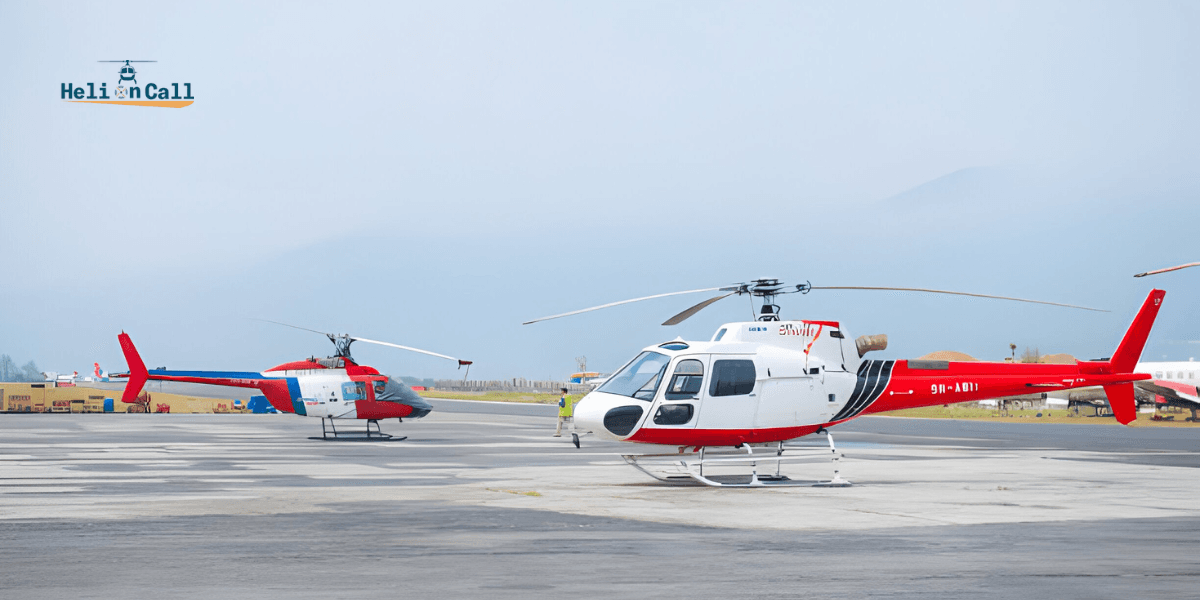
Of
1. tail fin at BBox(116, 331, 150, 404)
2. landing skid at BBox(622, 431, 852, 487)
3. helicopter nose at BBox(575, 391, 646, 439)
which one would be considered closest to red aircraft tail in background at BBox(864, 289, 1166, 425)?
landing skid at BBox(622, 431, 852, 487)

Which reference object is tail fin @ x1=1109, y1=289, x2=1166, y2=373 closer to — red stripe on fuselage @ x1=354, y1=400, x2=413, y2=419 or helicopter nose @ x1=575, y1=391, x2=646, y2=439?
helicopter nose @ x1=575, y1=391, x2=646, y2=439

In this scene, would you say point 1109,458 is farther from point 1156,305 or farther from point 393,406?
point 393,406

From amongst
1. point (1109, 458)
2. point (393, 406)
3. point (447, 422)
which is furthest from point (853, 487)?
point (447, 422)

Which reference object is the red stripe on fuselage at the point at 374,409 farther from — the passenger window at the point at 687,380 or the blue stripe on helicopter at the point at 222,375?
the passenger window at the point at 687,380

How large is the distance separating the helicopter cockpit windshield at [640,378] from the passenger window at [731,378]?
0.95m

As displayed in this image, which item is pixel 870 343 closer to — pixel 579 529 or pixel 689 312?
pixel 689 312

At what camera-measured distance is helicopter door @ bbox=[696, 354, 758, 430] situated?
19.9 meters

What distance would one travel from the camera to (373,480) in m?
21.2

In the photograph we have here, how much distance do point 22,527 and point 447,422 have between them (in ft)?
132

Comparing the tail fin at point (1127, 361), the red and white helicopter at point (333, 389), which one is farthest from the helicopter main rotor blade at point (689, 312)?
the red and white helicopter at point (333, 389)

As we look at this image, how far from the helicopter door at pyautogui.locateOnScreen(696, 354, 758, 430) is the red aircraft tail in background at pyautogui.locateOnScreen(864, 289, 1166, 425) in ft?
9.05

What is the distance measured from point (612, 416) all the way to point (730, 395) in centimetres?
224

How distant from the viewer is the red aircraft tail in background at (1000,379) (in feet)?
70.1

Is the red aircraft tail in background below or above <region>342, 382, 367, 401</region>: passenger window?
below
